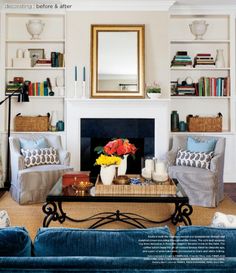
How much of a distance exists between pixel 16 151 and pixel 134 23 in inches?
99.6

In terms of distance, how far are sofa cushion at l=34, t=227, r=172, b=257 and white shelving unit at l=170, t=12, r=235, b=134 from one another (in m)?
4.38

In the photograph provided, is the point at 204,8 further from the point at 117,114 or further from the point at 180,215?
the point at 180,215

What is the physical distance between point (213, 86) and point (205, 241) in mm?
4472

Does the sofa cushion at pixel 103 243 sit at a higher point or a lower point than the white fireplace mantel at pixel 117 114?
lower

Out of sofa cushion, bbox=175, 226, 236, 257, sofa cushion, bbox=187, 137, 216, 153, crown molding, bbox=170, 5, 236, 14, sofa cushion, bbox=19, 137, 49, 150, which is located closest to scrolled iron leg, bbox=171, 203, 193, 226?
sofa cushion, bbox=187, 137, 216, 153

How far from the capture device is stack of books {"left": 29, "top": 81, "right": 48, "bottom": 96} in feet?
17.3

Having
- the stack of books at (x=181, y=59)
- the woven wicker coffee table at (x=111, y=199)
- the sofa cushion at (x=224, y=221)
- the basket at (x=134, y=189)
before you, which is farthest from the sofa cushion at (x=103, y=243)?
the stack of books at (x=181, y=59)

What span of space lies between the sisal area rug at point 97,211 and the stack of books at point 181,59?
2233mm

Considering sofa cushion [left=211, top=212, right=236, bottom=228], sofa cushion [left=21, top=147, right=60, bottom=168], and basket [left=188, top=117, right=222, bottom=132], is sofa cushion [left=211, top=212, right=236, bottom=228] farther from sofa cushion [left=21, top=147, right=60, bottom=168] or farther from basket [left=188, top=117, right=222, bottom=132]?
basket [left=188, top=117, right=222, bottom=132]

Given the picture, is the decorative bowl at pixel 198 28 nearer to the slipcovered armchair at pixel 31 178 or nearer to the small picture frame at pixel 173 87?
the small picture frame at pixel 173 87

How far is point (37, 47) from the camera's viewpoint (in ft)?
17.7

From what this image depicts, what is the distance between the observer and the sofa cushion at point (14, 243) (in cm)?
116

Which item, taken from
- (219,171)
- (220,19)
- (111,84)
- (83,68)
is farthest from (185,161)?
(220,19)

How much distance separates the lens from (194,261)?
1078 millimetres
